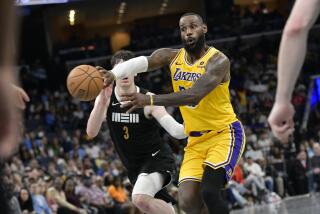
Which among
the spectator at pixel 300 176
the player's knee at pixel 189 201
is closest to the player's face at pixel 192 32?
the player's knee at pixel 189 201

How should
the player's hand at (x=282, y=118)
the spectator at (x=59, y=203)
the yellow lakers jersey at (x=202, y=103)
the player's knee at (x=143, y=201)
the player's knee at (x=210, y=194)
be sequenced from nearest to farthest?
the player's hand at (x=282, y=118) < the player's knee at (x=210, y=194) < the yellow lakers jersey at (x=202, y=103) < the player's knee at (x=143, y=201) < the spectator at (x=59, y=203)

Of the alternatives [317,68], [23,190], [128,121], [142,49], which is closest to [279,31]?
[317,68]

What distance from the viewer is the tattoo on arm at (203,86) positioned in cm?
572

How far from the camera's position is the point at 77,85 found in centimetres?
615

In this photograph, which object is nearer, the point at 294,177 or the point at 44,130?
the point at 294,177

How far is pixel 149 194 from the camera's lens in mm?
6984

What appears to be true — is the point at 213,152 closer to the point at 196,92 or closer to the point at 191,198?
the point at 191,198

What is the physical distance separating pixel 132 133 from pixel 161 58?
98 centimetres

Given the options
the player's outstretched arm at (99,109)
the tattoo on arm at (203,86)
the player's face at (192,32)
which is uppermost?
the player's face at (192,32)

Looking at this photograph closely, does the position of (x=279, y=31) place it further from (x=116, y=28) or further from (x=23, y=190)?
(x=23, y=190)

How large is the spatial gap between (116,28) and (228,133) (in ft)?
95.5

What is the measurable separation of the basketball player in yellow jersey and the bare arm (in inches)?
117

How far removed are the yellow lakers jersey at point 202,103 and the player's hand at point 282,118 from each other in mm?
3262

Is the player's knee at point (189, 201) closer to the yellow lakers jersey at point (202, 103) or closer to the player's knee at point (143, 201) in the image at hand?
the yellow lakers jersey at point (202, 103)
